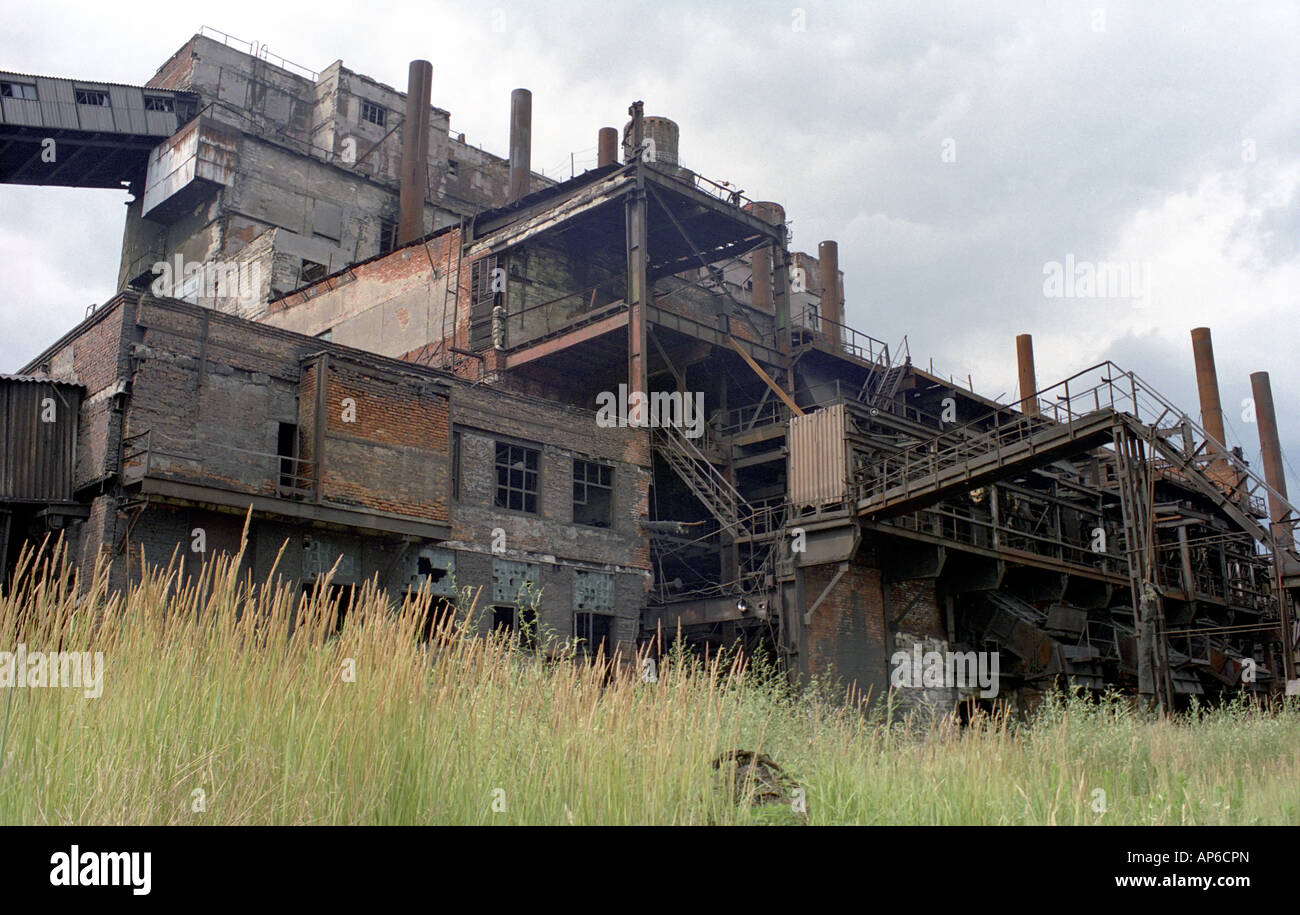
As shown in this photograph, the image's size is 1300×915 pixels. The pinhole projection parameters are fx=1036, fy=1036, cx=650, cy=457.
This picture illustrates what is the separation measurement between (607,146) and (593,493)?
16.7 metres

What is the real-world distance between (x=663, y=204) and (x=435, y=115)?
20.1 metres

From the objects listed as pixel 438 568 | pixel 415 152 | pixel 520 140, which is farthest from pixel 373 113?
pixel 438 568

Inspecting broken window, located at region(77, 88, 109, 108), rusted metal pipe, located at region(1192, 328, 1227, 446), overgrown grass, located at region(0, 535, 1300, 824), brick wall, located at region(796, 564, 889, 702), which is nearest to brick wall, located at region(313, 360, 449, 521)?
brick wall, located at region(796, 564, 889, 702)

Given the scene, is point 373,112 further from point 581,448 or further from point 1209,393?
point 1209,393

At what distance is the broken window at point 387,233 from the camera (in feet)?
120

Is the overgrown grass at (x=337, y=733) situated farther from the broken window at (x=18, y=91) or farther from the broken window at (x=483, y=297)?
the broken window at (x=18, y=91)

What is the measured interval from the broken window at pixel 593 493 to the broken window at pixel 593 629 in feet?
6.17

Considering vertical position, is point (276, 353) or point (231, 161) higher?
point (231, 161)

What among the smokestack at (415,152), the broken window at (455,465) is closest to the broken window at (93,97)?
the smokestack at (415,152)

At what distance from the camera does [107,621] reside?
482 centimetres

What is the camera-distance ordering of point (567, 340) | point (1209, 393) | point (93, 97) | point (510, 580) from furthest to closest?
point (1209, 393), point (93, 97), point (567, 340), point (510, 580)

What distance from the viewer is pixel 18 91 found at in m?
31.8
